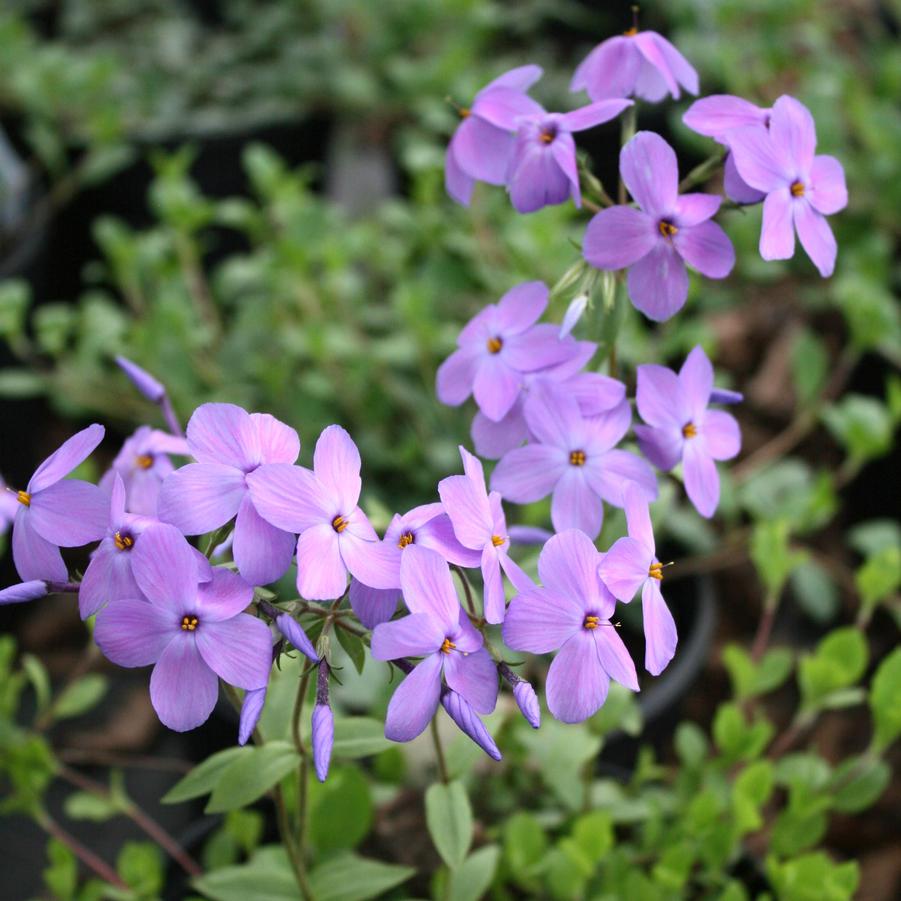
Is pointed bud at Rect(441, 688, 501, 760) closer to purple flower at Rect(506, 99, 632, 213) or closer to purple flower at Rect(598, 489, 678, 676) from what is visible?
purple flower at Rect(598, 489, 678, 676)

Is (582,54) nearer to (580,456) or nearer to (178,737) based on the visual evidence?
(178,737)

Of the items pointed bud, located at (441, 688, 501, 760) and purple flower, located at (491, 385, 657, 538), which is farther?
purple flower, located at (491, 385, 657, 538)

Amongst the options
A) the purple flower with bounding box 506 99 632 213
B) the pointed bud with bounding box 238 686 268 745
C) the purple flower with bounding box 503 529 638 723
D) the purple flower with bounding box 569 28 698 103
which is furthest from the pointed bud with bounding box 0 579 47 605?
the purple flower with bounding box 569 28 698 103

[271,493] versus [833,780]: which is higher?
[271,493]

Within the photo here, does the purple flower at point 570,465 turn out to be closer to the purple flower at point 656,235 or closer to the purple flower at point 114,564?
the purple flower at point 656,235

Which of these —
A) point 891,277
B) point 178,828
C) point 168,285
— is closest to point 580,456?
point 178,828

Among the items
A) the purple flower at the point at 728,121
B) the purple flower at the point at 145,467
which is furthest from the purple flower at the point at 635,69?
the purple flower at the point at 145,467
